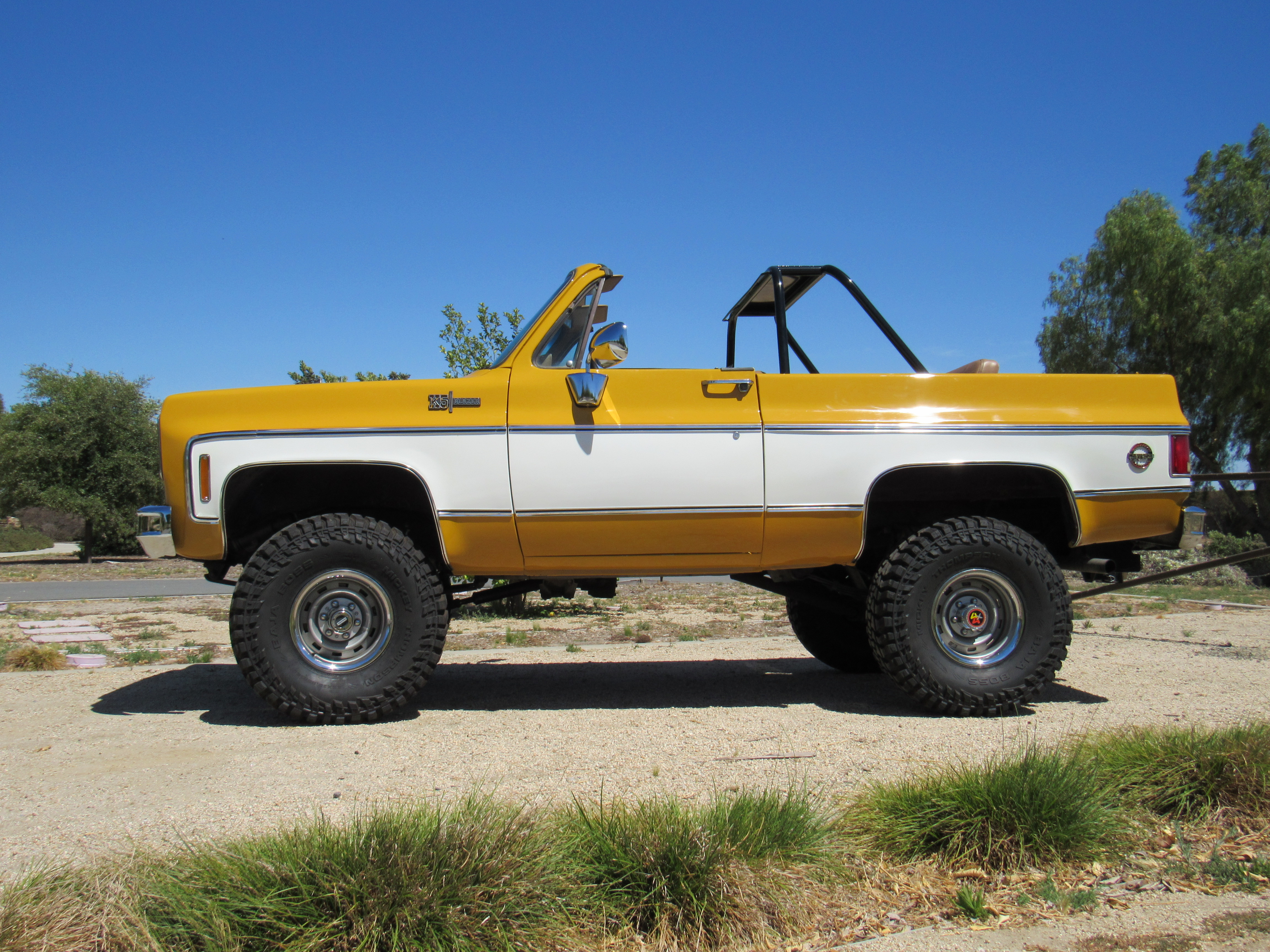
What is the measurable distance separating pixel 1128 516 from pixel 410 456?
360cm

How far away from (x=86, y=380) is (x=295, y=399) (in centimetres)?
3019

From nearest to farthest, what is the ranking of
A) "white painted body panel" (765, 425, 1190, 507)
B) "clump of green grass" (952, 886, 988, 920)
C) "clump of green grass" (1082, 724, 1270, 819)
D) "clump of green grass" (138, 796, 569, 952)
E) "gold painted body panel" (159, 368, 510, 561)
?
"clump of green grass" (138, 796, 569, 952), "clump of green grass" (952, 886, 988, 920), "clump of green grass" (1082, 724, 1270, 819), "gold painted body panel" (159, 368, 510, 561), "white painted body panel" (765, 425, 1190, 507)

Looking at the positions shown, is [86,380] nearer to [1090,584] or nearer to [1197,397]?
[1090,584]

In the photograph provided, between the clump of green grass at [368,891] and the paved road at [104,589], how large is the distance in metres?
12.0

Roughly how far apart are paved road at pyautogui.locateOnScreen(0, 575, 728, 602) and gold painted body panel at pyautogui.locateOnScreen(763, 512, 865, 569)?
28.5 feet

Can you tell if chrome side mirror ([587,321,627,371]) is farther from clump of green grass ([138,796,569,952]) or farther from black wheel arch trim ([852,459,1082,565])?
clump of green grass ([138,796,569,952])

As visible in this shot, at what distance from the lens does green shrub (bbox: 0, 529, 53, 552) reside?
3969cm

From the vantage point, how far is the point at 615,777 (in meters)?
3.27

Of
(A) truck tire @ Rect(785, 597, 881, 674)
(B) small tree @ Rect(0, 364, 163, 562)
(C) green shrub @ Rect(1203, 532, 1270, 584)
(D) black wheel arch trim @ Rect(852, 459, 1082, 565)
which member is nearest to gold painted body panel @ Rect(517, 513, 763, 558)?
(D) black wheel arch trim @ Rect(852, 459, 1082, 565)

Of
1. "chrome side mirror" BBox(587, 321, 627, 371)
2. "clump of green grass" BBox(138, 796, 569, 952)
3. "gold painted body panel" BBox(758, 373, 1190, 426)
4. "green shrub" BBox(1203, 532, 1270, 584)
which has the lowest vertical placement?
"green shrub" BBox(1203, 532, 1270, 584)

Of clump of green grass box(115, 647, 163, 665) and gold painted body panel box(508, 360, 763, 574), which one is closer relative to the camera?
gold painted body panel box(508, 360, 763, 574)

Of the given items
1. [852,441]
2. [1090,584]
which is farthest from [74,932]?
[1090,584]

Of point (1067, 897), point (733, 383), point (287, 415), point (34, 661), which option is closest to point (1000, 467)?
point (733, 383)

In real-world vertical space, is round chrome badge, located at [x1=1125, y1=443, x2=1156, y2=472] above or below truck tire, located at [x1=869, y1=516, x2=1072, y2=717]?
above
